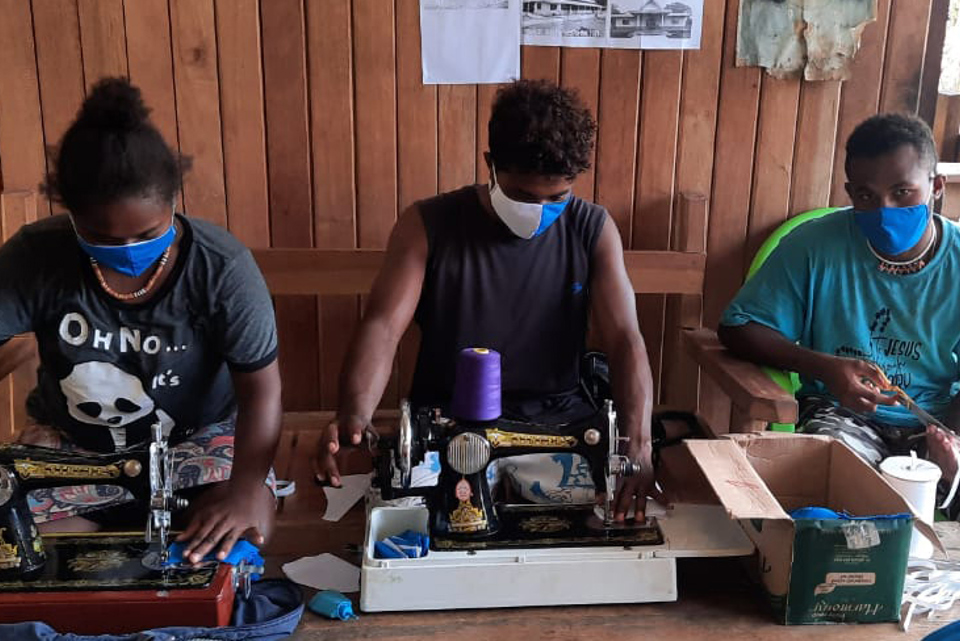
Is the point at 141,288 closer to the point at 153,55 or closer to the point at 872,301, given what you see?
the point at 153,55

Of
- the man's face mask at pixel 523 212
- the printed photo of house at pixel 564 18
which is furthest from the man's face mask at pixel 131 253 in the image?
the printed photo of house at pixel 564 18

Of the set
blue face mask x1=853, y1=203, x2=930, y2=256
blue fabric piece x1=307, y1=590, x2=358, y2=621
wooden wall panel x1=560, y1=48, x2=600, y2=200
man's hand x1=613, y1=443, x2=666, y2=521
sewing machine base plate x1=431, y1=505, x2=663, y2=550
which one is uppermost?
wooden wall panel x1=560, y1=48, x2=600, y2=200

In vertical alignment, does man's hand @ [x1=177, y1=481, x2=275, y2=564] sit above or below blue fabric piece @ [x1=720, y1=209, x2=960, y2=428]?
below

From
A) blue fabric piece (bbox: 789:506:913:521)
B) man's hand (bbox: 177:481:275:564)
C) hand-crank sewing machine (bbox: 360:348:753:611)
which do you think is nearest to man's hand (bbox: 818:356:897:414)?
blue fabric piece (bbox: 789:506:913:521)

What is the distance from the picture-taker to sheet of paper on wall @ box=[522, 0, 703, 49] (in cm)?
232

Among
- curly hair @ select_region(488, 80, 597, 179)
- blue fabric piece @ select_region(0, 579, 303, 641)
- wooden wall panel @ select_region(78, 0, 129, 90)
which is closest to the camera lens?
blue fabric piece @ select_region(0, 579, 303, 641)

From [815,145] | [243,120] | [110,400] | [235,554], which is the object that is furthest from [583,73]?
[235,554]

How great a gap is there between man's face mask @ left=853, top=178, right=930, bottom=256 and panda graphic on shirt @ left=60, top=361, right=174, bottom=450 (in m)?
1.54

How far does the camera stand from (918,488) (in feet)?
4.70

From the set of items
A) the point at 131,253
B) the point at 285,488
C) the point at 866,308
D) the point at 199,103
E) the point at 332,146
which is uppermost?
the point at 199,103

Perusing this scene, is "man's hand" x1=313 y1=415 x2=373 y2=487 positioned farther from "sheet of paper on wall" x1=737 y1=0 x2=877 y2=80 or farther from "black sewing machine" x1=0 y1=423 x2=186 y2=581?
"sheet of paper on wall" x1=737 y1=0 x2=877 y2=80

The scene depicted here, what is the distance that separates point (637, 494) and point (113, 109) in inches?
41.8

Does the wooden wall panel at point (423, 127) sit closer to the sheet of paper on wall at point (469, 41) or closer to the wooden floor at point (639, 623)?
the sheet of paper on wall at point (469, 41)

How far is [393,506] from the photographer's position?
4.80ft
